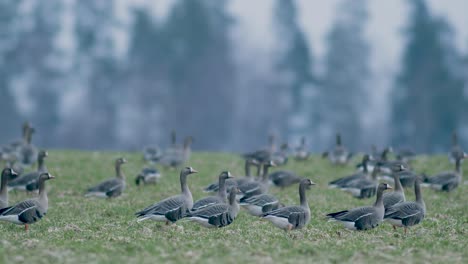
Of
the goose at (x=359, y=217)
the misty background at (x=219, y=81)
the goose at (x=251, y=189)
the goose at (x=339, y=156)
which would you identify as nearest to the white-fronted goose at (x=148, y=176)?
the goose at (x=251, y=189)

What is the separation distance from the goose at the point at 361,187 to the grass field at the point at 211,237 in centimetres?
33

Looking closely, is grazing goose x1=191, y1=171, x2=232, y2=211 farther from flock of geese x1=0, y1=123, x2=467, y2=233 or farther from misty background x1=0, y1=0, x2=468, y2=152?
misty background x1=0, y1=0, x2=468, y2=152

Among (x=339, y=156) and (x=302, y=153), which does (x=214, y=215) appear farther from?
(x=302, y=153)

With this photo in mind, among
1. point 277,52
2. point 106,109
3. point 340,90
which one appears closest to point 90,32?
point 106,109

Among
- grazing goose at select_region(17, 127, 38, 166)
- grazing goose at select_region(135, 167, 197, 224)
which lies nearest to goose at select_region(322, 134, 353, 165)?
grazing goose at select_region(17, 127, 38, 166)

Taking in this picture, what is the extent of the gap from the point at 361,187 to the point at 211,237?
10498 millimetres

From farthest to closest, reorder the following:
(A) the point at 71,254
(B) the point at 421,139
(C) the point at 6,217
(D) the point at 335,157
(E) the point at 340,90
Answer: (E) the point at 340,90 → (B) the point at 421,139 → (D) the point at 335,157 → (C) the point at 6,217 → (A) the point at 71,254

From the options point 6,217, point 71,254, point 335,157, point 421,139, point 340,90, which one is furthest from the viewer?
point 340,90

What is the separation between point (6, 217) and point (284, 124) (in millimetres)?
75912

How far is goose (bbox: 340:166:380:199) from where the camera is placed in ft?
94.3

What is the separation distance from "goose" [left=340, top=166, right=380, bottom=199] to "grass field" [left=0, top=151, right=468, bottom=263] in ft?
1.09

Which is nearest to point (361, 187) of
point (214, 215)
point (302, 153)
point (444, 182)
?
point (444, 182)

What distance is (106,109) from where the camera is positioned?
309 ft

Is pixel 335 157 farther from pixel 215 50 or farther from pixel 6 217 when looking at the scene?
pixel 215 50
